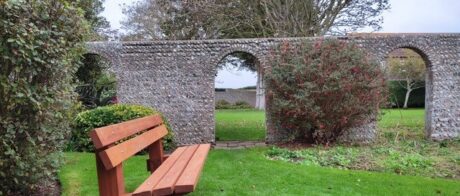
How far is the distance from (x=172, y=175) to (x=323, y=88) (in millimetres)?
5850

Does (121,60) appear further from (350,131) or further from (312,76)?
(350,131)

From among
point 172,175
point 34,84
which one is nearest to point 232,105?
point 34,84

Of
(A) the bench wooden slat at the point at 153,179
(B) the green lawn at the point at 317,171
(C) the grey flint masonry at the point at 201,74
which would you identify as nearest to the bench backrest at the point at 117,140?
(A) the bench wooden slat at the point at 153,179

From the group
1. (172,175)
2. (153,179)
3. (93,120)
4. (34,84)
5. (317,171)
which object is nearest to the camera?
(153,179)

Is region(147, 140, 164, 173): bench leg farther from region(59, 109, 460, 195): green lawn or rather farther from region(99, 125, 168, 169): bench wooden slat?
region(59, 109, 460, 195): green lawn

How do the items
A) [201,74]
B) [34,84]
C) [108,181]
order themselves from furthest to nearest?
[201,74], [34,84], [108,181]

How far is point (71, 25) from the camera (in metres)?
5.43

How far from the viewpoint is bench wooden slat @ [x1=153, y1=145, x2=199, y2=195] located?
3.37 meters

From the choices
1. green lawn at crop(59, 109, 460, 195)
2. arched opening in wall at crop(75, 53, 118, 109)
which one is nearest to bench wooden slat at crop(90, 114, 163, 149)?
green lawn at crop(59, 109, 460, 195)

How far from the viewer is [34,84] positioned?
495 centimetres

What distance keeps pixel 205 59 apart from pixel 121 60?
200 centimetres

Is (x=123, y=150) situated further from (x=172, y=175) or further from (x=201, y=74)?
(x=201, y=74)

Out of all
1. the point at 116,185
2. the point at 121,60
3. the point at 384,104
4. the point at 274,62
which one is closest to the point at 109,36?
the point at 121,60

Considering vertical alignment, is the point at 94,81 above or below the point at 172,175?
above
